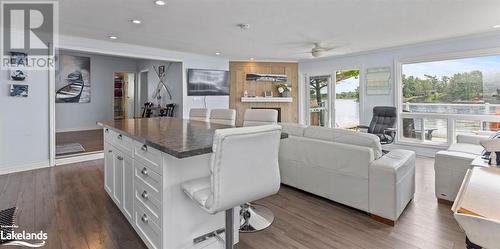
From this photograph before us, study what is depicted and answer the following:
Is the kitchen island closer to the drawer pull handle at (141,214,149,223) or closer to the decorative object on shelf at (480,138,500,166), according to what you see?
the drawer pull handle at (141,214,149,223)

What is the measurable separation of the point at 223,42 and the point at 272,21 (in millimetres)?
1574

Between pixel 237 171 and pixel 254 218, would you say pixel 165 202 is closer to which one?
pixel 237 171

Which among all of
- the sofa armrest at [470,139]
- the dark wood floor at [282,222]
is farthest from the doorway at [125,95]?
the sofa armrest at [470,139]

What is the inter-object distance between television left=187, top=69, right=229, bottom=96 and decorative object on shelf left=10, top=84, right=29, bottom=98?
3053 mm

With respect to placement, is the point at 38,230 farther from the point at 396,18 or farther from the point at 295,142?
the point at 396,18

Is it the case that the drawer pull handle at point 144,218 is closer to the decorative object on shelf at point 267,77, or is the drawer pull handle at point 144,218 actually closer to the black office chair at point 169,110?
the black office chair at point 169,110

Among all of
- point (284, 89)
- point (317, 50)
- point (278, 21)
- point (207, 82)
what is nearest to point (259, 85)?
point (284, 89)

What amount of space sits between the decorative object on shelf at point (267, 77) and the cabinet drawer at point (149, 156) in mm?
5634

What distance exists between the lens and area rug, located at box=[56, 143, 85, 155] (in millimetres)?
4991

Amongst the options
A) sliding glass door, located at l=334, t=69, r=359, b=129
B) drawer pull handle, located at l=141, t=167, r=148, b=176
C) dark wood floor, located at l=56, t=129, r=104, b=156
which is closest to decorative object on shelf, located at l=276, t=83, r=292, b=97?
sliding glass door, located at l=334, t=69, r=359, b=129

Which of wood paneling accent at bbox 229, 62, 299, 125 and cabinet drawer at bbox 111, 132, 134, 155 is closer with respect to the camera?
cabinet drawer at bbox 111, 132, 134, 155

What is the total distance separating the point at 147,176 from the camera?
6.05 ft

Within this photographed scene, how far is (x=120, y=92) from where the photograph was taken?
30.6ft
